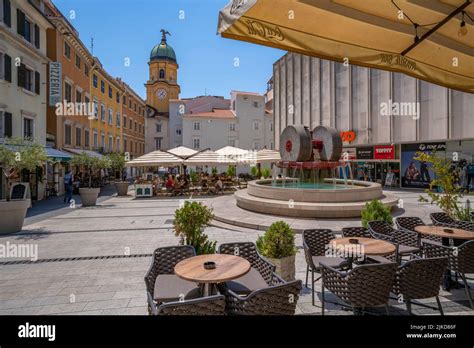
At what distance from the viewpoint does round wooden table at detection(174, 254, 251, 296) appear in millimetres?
3695

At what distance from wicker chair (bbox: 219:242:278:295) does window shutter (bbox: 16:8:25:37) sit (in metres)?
22.1

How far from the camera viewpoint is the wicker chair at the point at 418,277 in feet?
13.4

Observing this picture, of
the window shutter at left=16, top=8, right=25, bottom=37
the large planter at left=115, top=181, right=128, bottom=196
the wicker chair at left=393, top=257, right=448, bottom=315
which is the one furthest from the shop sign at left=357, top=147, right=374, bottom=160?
the window shutter at left=16, top=8, right=25, bottom=37

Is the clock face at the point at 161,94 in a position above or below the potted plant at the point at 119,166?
above

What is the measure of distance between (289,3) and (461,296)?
5639mm

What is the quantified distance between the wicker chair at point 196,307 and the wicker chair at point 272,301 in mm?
295

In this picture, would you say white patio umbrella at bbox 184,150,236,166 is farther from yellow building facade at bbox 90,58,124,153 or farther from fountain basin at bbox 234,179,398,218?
yellow building facade at bbox 90,58,124,153

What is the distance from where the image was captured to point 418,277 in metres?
4.11

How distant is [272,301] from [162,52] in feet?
221

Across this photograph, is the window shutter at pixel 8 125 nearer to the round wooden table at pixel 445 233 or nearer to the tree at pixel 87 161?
the tree at pixel 87 161

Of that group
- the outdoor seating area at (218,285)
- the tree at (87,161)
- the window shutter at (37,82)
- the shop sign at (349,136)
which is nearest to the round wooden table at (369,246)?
the outdoor seating area at (218,285)

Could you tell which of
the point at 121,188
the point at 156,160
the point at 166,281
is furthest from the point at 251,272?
the point at 121,188
